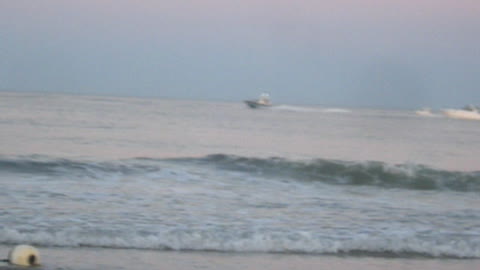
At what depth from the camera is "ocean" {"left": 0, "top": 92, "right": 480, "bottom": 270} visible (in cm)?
921

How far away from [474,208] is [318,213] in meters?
3.49

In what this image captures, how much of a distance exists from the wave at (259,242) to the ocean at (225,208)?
2cm

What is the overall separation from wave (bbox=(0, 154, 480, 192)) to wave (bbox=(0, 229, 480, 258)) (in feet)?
21.5

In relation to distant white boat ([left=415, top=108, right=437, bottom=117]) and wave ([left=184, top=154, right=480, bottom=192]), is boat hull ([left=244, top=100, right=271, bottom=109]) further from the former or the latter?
wave ([left=184, top=154, right=480, bottom=192])

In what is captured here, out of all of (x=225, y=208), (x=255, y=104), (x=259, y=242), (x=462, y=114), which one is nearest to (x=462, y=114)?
(x=462, y=114)

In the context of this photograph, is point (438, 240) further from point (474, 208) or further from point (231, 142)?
point (231, 142)

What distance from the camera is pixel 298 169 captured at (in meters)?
18.9

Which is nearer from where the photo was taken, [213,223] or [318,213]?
[213,223]

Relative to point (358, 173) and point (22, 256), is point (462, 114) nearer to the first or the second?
point (358, 173)

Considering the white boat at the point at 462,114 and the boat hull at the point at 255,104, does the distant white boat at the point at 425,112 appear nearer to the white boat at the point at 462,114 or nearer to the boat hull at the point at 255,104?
the white boat at the point at 462,114

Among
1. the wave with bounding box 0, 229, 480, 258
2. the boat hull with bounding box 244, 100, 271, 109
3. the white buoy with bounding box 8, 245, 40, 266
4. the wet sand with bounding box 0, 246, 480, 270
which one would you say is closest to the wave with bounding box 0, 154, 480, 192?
the wave with bounding box 0, 229, 480, 258

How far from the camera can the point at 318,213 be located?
1216cm

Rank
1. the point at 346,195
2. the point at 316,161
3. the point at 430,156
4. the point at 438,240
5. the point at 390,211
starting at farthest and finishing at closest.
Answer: the point at 430,156, the point at 316,161, the point at 346,195, the point at 390,211, the point at 438,240

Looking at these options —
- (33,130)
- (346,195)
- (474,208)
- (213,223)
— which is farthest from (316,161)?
(33,130)
